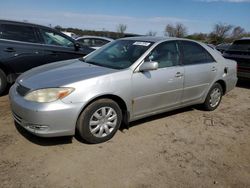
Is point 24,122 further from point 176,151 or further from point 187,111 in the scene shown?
point 187,111

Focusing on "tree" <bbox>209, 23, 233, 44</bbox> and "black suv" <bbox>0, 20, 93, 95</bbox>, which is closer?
"black suv" <bbox>0, 20, 93, 95</bbox>

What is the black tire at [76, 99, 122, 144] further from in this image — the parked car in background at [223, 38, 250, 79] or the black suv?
the parked car in background at [223, 38, 250, 79]

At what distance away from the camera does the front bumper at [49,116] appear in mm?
3414

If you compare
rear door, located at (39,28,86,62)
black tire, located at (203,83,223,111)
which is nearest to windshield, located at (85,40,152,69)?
black tire, located at (203,83,223,111)

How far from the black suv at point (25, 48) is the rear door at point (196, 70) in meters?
3.26

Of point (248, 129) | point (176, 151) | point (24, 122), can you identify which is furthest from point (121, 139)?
point (248, 129)

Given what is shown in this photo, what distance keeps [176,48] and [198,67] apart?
605 mm

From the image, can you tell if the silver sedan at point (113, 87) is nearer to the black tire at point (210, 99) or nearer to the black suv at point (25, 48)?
the black tire at point (210, 99)

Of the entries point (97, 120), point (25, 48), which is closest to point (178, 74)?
point (97, 120)

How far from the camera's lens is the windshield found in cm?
432

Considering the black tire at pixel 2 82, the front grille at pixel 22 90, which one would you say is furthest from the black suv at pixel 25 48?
the front grille at pixel 22 90

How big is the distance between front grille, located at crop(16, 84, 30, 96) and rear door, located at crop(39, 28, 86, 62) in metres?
2.82

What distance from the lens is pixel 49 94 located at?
11.5ft

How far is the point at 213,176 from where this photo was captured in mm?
3312
